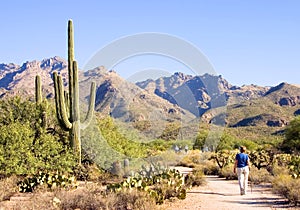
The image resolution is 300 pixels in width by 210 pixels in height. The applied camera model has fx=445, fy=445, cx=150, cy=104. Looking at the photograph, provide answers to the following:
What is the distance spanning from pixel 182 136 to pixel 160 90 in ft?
267

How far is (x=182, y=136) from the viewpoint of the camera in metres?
63.3

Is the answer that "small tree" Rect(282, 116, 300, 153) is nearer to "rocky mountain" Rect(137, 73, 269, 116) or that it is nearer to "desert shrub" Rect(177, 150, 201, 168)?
"desert shrub" Rect(177, 150, 201, 168)

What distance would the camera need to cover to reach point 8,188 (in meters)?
13.0

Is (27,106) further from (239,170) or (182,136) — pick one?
(182,136)

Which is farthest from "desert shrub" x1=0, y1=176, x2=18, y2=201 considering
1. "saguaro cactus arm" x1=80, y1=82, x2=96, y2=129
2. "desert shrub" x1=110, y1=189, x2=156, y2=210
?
Answer: "saguaro cactus arm" x1=80, y1=82, x2=96, y2=129

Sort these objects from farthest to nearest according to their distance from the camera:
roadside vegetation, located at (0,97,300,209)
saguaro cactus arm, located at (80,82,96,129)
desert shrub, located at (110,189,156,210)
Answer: saguaro cactus arm, located at (80,82,96,129) → roadside vegetation, located at (0,97,300,209) → desert shrub, located at (110,189,156,210)

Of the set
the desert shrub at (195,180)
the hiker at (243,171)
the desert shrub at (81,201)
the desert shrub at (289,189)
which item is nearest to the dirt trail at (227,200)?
the desert shrub at (289,189)

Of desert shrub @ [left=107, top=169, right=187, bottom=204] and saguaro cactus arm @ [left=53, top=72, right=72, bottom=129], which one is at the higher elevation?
saguaro cactus arm @ [left=53, top=72, right=72, bottom=129]

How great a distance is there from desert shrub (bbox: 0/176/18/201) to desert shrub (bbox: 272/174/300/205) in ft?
25.5

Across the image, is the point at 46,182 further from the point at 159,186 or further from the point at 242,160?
the point at 242,160

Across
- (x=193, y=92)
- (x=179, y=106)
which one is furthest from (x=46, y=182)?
(x=193, y=92)

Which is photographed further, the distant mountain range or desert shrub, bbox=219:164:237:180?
the distant mountain range

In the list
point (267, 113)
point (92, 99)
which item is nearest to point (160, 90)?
point (267, 113)

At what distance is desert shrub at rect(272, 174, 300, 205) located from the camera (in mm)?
11626
